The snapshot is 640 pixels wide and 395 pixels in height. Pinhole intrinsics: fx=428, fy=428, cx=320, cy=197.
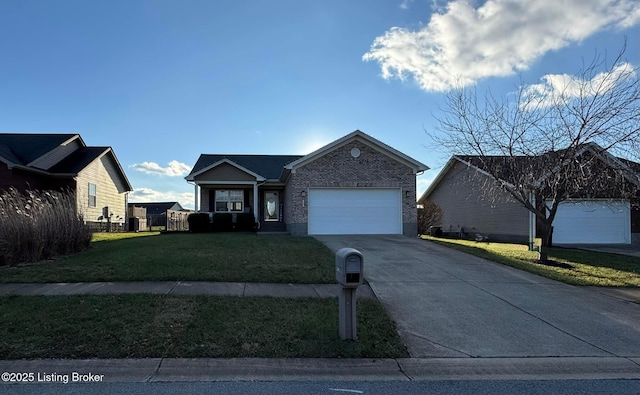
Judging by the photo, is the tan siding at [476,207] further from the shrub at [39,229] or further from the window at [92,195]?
the window at [92,195]

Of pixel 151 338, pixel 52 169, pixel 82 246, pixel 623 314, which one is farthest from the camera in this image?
pixel 52 169

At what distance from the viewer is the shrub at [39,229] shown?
10.8 meters

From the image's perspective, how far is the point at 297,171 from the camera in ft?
66.3

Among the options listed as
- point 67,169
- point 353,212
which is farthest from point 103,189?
point 353,212

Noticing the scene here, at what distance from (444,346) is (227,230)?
1880cm

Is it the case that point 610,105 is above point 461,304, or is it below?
above

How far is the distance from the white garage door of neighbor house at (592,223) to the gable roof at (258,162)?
51.2 feet

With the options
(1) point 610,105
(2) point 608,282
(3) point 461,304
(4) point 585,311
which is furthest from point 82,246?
(1) point 610,105

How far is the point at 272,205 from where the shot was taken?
1048 inches

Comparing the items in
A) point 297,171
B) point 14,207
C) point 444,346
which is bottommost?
point 444,346

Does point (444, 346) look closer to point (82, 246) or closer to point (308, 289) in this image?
point (308, 289)

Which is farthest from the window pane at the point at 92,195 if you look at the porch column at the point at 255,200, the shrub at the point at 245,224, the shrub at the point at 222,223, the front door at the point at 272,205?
the front door at the point at 272,205

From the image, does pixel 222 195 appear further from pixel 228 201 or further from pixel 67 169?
pixel 67 169

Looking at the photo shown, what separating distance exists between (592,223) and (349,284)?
67.1 ft
